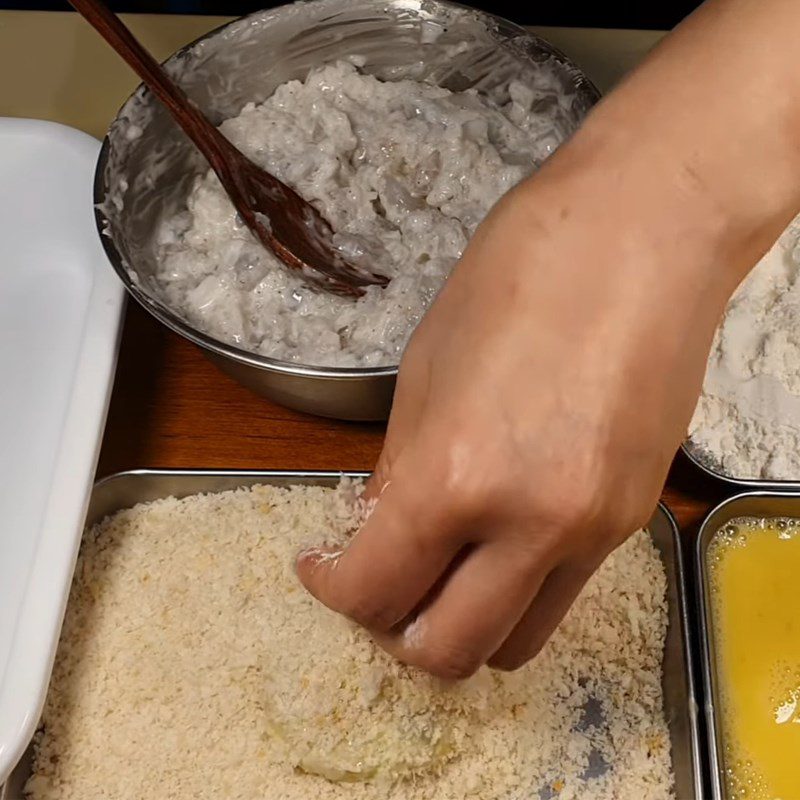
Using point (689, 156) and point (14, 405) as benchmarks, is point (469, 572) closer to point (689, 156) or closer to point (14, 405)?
point (689, 156)

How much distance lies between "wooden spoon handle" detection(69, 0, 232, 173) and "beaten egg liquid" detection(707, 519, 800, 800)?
1.89 feet

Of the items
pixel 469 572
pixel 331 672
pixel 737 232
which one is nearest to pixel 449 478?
pixel 469 572

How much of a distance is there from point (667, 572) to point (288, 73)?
631mm

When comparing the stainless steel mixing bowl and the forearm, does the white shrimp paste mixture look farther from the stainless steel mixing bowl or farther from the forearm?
the forearm

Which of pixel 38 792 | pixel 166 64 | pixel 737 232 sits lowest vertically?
pixel 38 792

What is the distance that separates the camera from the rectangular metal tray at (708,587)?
0.74 metres

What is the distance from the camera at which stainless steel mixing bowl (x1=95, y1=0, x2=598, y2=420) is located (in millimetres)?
827

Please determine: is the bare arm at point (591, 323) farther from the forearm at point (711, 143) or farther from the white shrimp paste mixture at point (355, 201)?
the white shrimp paste mixture at point (355, 201)

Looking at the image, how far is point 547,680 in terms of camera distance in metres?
0.79

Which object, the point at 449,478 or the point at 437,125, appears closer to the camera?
the point at 449,478

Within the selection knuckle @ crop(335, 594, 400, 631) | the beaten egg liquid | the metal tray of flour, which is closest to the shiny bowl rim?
the metal tray of flour

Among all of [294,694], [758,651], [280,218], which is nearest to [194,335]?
[280,218]

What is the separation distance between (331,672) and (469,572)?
33cm

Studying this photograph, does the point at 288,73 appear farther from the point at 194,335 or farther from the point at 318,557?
the point at 318,557
